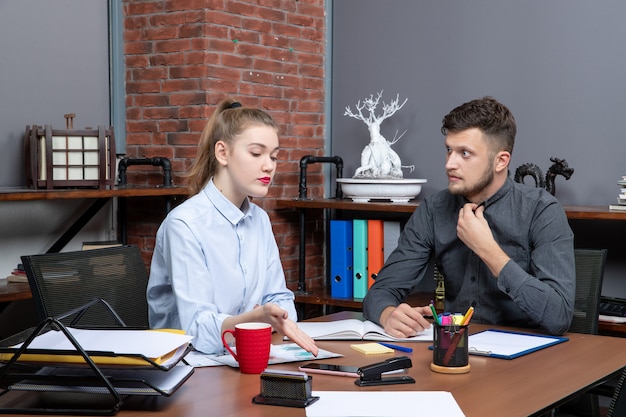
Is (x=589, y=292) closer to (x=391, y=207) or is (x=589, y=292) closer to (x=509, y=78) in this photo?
(x=391, y=207)

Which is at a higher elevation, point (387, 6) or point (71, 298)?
point (387, 6)

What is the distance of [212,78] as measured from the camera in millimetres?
3520

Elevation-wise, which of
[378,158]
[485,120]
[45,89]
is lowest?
[378,158]

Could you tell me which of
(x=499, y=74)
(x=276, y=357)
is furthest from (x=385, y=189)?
(x=276, y=357)

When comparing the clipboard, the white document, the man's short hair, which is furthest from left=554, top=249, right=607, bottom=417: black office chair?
the white document

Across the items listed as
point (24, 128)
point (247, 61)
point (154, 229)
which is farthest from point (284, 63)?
point (24, 128)

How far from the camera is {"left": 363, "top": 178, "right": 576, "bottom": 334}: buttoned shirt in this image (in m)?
2.19

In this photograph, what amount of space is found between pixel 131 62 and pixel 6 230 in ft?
3.26

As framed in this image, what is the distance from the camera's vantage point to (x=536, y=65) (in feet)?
11.6

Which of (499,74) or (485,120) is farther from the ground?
(499,74)

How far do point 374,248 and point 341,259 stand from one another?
17 cm

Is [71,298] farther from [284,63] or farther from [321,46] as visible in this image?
[321,46]

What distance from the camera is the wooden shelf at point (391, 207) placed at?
2.97m

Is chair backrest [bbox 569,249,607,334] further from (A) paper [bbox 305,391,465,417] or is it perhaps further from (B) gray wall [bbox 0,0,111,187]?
(B) gray wall [bbox 0,0,111,187]
